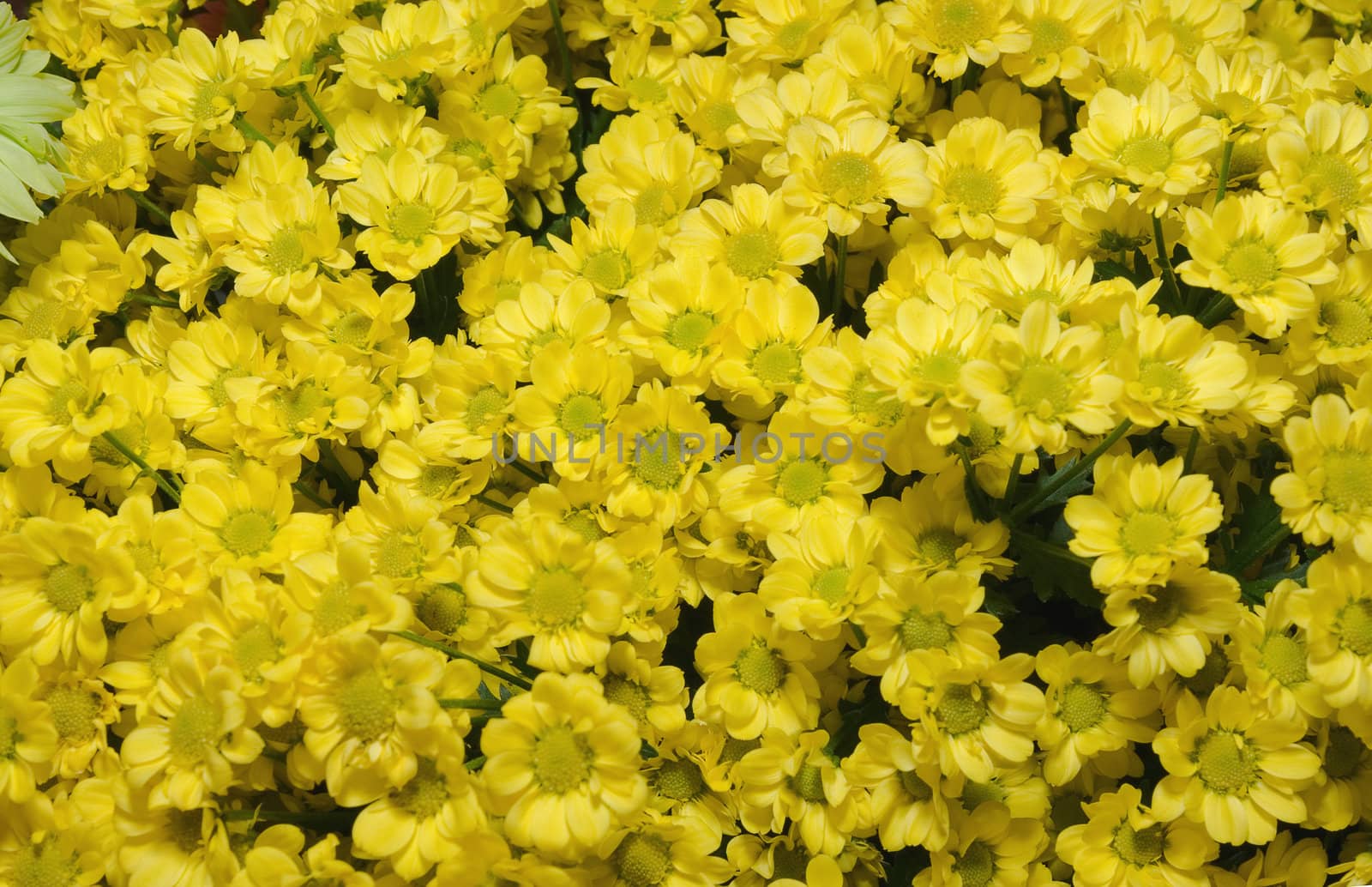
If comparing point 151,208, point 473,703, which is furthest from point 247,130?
point 473,703

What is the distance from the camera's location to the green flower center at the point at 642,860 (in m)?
1.22

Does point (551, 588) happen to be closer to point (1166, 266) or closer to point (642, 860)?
point (642, 860)

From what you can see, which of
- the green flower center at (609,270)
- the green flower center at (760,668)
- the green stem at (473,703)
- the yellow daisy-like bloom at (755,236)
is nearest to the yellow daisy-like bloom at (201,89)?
the green flower center at (609,270)

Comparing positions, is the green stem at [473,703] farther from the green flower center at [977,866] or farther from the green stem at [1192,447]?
the green stem at [1192,447]

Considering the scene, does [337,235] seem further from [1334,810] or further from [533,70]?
[1334,810]

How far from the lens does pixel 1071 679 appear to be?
3.99 feet

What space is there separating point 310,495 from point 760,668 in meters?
0.65

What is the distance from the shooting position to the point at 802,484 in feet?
4.17

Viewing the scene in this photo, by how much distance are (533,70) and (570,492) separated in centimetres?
72

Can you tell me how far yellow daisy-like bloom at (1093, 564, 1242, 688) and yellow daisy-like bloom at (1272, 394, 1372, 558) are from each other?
0.10 meters

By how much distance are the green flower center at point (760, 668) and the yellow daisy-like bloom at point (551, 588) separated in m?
0.16

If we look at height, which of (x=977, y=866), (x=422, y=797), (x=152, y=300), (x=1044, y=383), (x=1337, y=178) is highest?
(x=1337, y=178)

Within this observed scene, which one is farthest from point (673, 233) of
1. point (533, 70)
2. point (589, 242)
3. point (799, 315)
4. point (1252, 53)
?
point (1252, 53)

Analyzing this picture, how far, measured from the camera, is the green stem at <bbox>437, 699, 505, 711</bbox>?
1.17 meters
